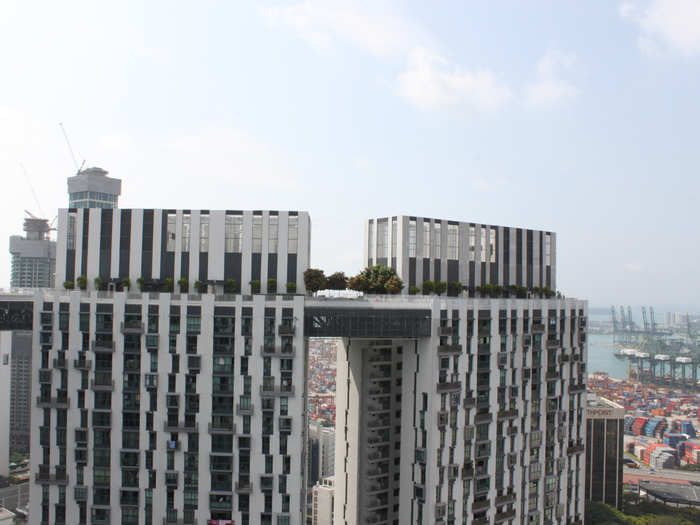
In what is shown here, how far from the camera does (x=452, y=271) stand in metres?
90.6

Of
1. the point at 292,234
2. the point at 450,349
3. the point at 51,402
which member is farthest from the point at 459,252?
the point at 51,402

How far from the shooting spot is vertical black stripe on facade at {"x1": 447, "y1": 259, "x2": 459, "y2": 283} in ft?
296

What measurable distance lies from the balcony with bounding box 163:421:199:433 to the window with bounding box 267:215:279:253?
24291 mm

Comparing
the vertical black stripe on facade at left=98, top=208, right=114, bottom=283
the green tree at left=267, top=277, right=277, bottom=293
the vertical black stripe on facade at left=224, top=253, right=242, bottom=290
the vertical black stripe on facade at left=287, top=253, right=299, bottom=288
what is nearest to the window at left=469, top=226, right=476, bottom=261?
the vertical black stripe on facade at left=287, top=253, right=299, bottom=288

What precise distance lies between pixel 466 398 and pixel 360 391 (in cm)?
1628

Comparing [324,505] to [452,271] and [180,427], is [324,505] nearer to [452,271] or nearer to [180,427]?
[452,271]

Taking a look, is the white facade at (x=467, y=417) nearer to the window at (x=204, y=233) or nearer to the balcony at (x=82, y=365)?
the window at (x=204, y=233)

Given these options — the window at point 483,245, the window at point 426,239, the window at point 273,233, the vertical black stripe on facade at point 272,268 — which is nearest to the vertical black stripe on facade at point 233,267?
the vertical black stripe on facade at point 272,268

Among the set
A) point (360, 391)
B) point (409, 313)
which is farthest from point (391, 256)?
point (360, 391)

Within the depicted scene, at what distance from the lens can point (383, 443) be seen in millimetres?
85938

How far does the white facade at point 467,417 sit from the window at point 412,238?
39.4ft

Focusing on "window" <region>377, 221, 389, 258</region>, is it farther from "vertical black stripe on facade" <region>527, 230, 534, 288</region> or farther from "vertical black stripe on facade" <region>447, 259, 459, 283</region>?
"vertical black stripe on facade" <region>527, 230, 534, 288</region>

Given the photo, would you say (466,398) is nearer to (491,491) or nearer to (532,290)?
(491,491)

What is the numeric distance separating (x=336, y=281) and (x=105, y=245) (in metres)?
31.9
